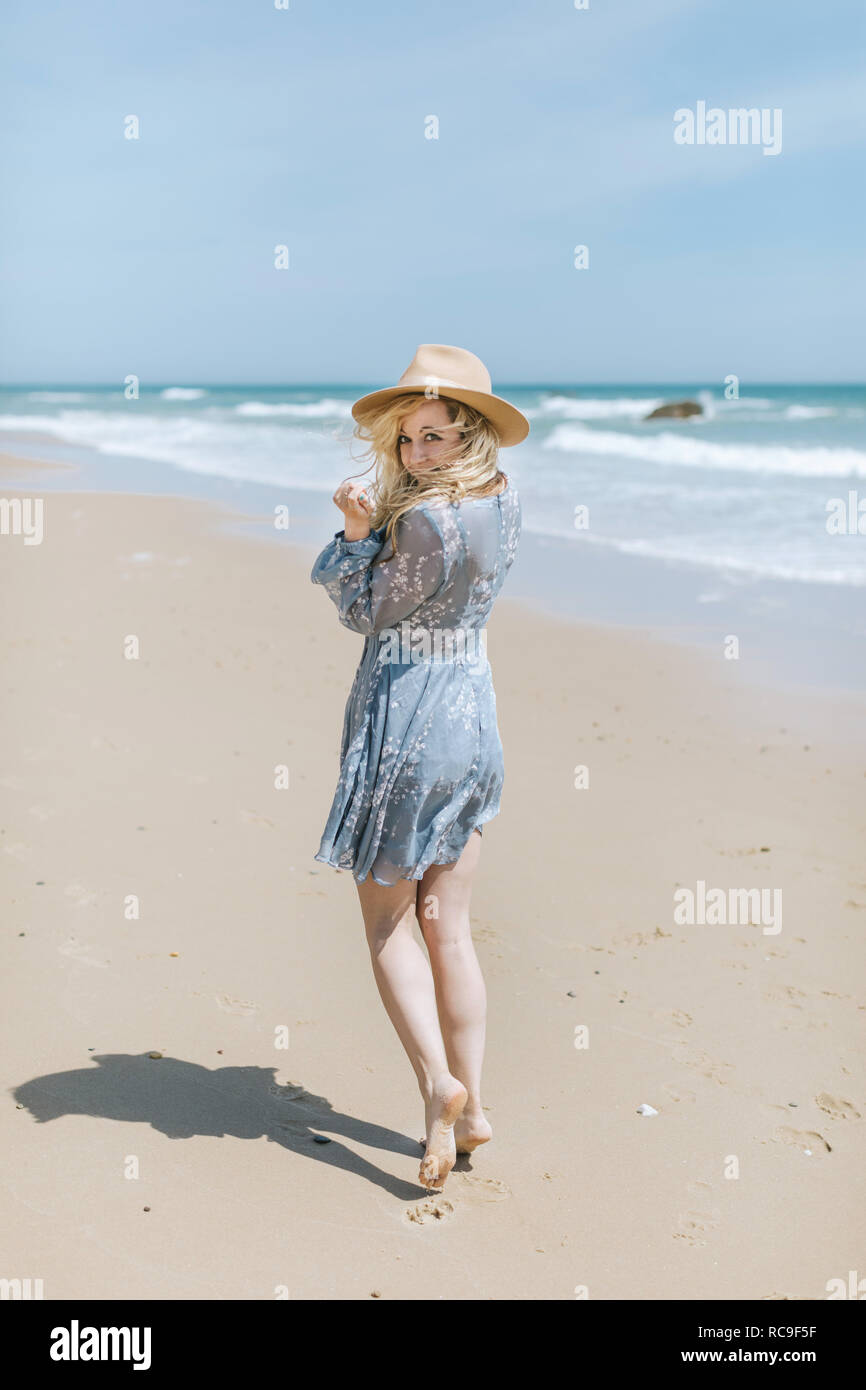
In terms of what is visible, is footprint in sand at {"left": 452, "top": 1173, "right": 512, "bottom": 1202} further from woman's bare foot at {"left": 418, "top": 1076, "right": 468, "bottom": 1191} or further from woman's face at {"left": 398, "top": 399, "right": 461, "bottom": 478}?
woman's face at {"left": 398, "top": 399, "right": 461, "bottom": 478}

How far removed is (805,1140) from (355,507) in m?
1.91

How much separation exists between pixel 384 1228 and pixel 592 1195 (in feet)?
1.62

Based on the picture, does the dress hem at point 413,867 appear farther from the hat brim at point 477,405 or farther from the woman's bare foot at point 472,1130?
the hat brim at point 477,405

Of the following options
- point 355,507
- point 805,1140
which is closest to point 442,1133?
point 805,1140

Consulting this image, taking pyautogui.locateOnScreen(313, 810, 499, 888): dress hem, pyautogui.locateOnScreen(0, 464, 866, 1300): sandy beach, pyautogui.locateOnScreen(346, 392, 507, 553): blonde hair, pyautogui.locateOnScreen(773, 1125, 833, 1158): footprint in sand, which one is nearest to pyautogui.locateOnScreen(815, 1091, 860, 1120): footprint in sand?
pyautogui.locateOnScreen(0, 464, 866, 1300): sandy beach

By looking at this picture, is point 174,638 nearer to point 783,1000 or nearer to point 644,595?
point 644,595

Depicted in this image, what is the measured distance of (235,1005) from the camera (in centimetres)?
372

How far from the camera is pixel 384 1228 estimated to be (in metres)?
2.78

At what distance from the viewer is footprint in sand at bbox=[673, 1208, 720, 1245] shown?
2766 mm

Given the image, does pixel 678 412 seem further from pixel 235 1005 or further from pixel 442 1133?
pixel 442 1133

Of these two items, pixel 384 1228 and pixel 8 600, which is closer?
pixel 384 1228

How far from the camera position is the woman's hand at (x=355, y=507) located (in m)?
2.71

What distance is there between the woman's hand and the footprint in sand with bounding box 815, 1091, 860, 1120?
1908mm

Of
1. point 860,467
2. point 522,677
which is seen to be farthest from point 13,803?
point 860,467
